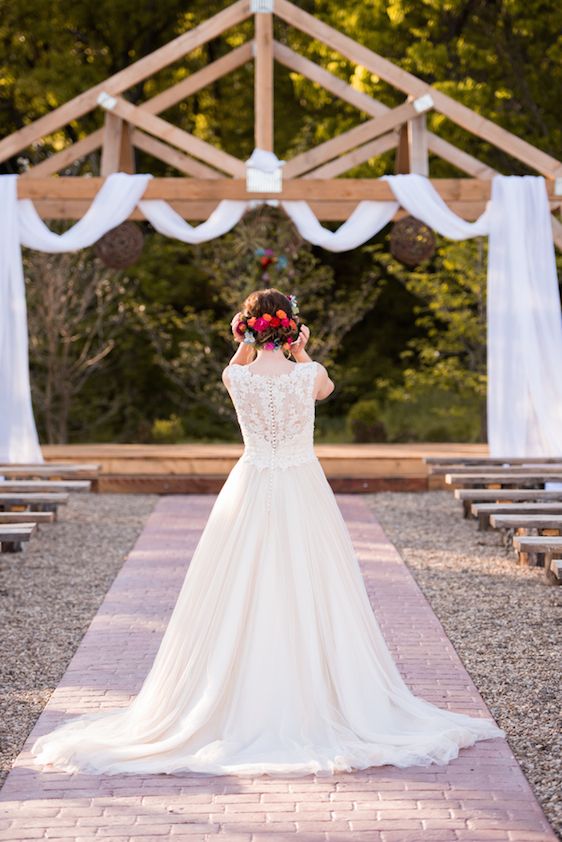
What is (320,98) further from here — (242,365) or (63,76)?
(242,365)

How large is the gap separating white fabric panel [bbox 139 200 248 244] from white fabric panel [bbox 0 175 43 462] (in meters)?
1.35

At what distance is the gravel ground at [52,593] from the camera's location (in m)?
5.38

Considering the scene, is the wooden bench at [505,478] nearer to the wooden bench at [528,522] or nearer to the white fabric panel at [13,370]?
the wooden bench at [528,522]

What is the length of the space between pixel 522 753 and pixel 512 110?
13.9 meters

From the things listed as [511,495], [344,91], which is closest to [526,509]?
[511,495]

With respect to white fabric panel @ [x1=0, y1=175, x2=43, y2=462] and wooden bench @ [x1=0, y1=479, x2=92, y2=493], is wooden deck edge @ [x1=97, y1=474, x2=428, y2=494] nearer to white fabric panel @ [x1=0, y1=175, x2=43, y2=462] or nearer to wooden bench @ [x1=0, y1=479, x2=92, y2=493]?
white fabric panel @ [x1=0, y1=175, x2=43, y2=462]

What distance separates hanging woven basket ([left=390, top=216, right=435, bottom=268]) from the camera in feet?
39.6

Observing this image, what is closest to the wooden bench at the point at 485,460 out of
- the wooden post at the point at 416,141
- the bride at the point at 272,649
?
the wooden post at the point at 416,141

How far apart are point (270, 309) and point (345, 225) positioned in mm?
7348

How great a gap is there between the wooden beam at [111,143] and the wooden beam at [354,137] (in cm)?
171

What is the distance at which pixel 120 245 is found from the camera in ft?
39.6

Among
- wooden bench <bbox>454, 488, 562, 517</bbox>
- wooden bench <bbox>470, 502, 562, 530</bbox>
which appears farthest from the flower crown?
wooden bench <bbox>454, 488, 562, 517</bbox>

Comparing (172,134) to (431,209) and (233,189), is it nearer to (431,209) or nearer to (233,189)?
(233,189)

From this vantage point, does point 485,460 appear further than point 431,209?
No
